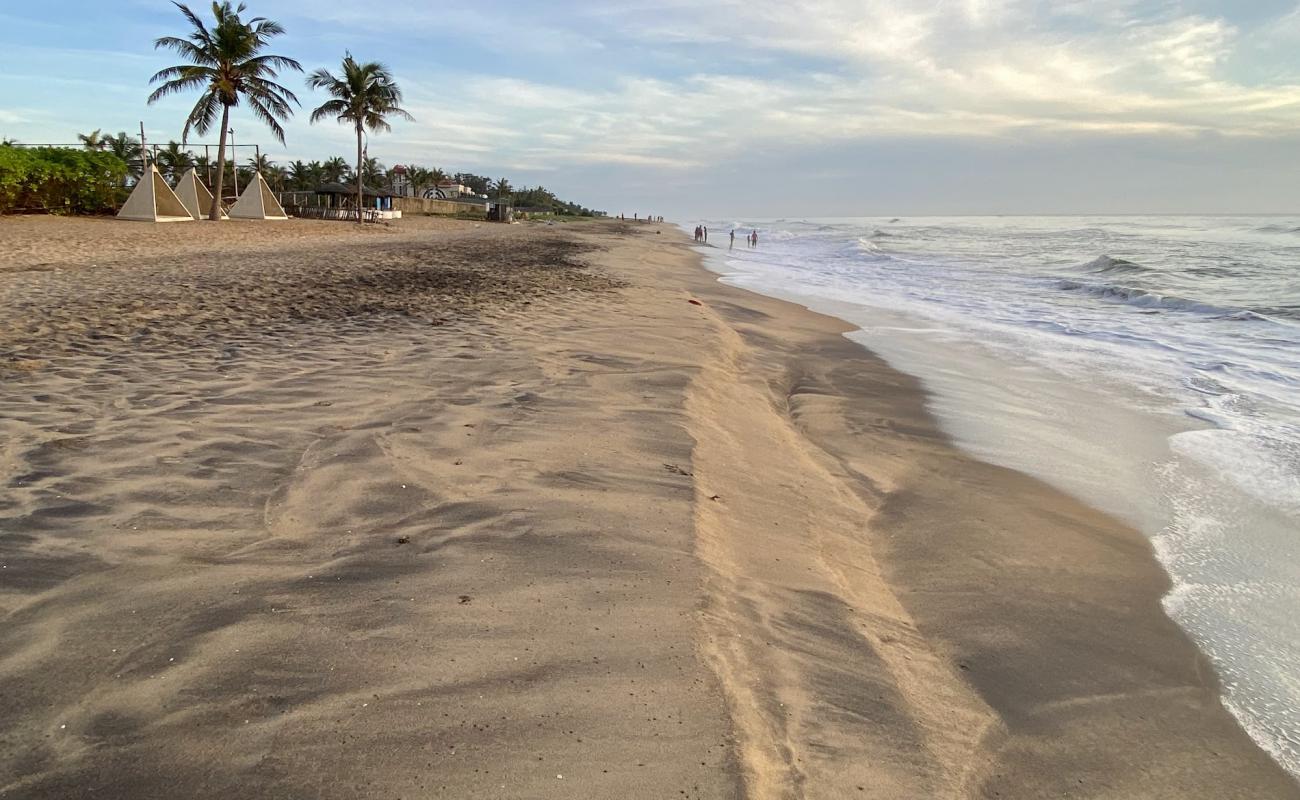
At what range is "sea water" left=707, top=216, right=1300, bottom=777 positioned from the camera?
3.21 m

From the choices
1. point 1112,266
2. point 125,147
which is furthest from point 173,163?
point 1112,266

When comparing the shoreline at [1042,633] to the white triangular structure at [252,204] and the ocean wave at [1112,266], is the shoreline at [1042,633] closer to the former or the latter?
the ocean wave at [1112,266]

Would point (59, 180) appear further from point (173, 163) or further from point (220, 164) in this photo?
point (173, 163)

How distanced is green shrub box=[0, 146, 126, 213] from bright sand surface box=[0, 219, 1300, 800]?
2261 cm

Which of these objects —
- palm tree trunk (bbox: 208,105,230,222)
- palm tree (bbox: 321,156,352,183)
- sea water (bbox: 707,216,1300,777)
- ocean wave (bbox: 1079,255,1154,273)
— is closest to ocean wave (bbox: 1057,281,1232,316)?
sea water (bbox: 707,216,1300,777)

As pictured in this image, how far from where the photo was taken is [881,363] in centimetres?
861

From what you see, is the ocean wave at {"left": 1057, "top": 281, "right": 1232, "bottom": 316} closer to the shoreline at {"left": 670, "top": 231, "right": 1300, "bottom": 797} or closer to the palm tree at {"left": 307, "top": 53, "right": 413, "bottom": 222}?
the shoreline at {"left": 670, "top": 231, "right": 1300, "bottom": 797}

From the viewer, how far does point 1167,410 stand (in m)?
6.81

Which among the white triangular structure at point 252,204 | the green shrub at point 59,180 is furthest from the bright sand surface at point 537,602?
the white triangular structure at point 252,204

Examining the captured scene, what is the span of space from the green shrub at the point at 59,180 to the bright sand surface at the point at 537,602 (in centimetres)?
2261

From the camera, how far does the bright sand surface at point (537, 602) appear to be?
1.83 meters

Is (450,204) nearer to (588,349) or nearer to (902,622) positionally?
(588,349)

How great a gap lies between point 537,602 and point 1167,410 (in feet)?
22.9

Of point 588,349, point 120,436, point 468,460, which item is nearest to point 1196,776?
point 468,460
